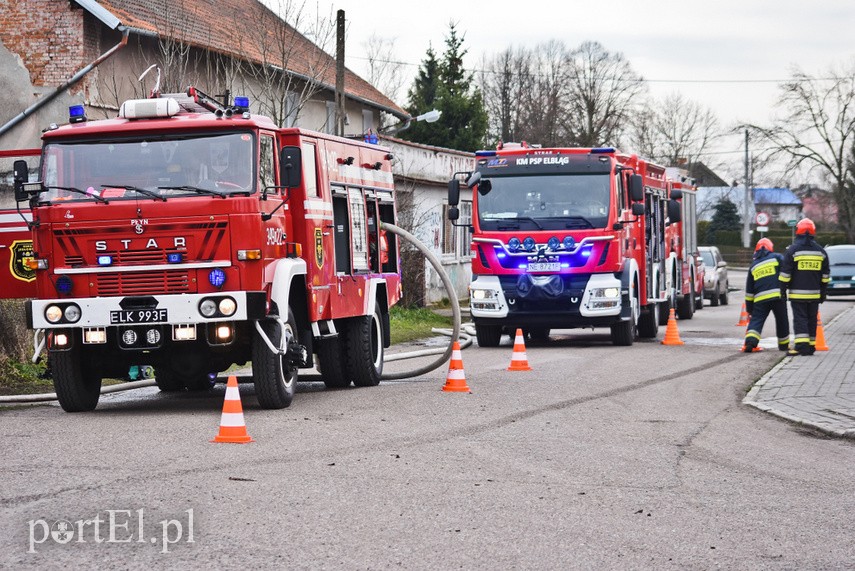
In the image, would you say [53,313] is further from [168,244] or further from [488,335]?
[488,335]

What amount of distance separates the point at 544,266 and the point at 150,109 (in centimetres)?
1011

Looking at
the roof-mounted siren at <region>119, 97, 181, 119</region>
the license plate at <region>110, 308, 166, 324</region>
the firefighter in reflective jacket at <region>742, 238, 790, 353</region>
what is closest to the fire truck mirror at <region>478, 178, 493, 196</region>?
the firefighter in reflective jacket at <region>742, 238, 790, 353</region>

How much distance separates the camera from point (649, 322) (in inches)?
970

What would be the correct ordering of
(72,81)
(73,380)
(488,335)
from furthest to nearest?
(72,81) < (488,335) < (73,380)

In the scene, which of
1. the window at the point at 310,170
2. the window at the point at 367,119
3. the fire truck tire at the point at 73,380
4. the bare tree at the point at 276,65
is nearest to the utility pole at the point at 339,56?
the bare tree at the point at 276,65

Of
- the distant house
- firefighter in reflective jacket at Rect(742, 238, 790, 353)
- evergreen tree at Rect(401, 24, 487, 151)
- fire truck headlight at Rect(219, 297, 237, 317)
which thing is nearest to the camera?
fire truck headlight at Rect(219, 297, 237, 317)

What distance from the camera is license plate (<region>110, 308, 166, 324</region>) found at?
11703 millimetres

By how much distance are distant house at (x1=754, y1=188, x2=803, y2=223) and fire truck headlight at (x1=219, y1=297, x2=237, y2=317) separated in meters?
124

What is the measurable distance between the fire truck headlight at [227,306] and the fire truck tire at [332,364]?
3.40m

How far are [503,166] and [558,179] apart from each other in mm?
940

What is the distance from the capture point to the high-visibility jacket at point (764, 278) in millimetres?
20969

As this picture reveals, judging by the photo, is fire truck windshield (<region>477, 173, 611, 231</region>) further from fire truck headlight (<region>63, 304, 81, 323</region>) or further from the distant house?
the distant house

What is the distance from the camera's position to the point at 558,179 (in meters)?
21.4

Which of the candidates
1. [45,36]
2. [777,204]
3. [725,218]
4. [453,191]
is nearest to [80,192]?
[453,191]
